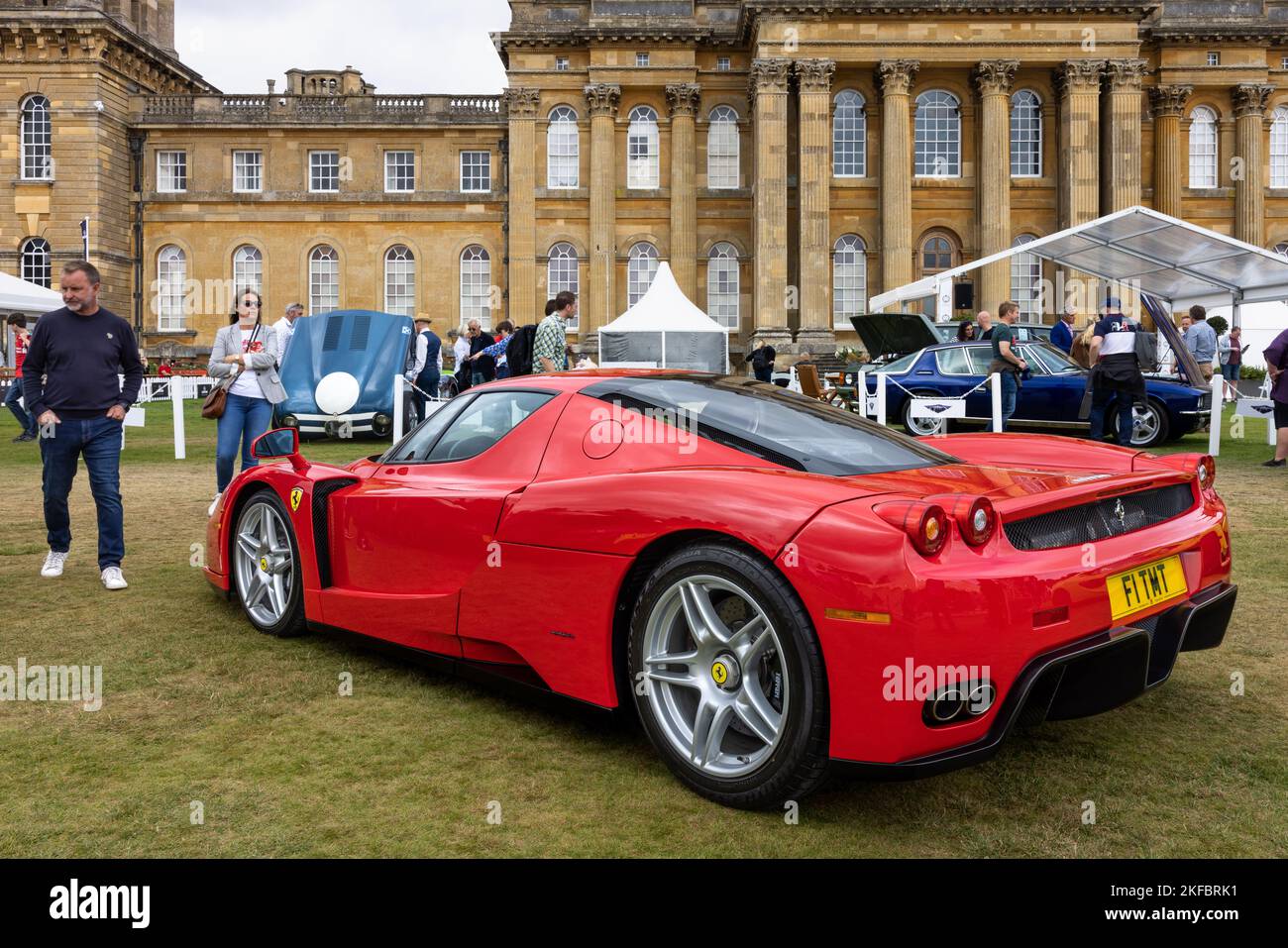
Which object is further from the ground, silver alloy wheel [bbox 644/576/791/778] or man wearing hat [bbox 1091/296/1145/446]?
man wearing hat [bbox 1091/296/1145/446]

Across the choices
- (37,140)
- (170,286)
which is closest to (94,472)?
(170,286)

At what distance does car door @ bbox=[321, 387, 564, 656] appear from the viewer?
395 cm

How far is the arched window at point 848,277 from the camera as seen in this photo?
125 feet

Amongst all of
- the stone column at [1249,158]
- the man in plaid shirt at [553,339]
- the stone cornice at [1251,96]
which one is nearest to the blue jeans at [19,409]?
→ the man in plaid shirt at [553,339]

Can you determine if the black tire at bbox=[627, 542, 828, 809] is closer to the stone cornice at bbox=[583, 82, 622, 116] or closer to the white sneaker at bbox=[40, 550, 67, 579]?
the white sneaker at bbox=[40, 550, 67, 579]

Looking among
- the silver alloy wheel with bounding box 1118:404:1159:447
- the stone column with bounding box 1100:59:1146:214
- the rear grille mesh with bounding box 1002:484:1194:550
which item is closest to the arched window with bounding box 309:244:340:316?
the stone column with bounding box 1100:59:1146:214

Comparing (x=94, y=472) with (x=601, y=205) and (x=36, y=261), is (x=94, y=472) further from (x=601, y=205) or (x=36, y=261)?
(x=36, y=261)

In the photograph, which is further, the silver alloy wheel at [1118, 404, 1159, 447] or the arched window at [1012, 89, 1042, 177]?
the arched window at [1012, 89, 1042, 177]

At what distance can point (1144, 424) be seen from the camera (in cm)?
1445

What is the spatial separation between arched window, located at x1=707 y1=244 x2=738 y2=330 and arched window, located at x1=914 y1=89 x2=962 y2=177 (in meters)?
7.52
